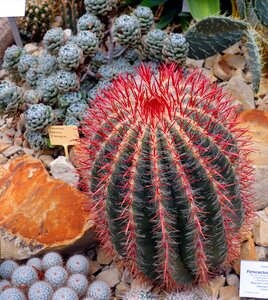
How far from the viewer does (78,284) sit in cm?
156

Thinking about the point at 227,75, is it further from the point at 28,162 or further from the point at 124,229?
the point at 124,229

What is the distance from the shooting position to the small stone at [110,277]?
1731mm

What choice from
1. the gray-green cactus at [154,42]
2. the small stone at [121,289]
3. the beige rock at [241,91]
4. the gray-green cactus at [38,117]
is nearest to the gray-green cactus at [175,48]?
the gray-green cactus at [154,42]

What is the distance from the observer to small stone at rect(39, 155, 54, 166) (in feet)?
6.95

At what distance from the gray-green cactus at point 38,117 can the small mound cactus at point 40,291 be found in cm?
68

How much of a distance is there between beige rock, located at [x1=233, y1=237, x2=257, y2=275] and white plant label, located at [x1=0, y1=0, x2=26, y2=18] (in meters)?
1.24

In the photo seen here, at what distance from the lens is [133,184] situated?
4.31ft

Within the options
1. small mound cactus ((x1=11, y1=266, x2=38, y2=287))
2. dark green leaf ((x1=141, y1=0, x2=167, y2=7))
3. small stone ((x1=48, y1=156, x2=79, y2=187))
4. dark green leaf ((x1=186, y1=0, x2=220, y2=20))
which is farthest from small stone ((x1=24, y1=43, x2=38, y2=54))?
small mound cactus ((x1=11, y1=266, x2=38, y2=287))

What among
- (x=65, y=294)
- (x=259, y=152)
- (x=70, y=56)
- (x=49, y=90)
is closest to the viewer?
(x=65, y=294)

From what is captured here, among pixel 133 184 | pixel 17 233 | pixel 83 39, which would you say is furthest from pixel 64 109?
pixel 133 184

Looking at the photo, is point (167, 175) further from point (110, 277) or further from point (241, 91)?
point (241, 91)

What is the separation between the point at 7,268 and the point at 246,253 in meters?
0.70

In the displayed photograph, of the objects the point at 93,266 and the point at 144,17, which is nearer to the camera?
the point at 93,266

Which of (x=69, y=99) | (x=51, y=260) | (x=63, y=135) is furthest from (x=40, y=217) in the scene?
(x=69, y=99)
